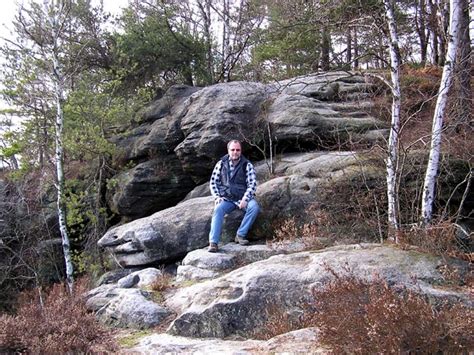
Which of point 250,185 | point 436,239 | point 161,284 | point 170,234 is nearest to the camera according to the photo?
point 436,239

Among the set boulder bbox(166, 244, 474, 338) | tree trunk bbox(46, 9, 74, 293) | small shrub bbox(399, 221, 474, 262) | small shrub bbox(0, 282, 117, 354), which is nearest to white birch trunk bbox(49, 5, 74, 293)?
tree trunk bbox(46, 9, 74, 293)

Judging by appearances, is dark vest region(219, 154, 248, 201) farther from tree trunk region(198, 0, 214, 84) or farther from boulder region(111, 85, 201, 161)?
tree trunk region(198, 0, 214, 84)

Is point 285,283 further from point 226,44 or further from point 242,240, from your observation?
point 226,44

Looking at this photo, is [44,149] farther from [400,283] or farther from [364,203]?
[400,283]

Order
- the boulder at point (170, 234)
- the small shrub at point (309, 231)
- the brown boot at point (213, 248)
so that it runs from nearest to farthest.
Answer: the small shrub at point (309, 231)
the brown boot at point (213, 248)
the boulder at point (170, 234)

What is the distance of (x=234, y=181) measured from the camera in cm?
912

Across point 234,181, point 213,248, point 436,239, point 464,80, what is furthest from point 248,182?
point 464,80

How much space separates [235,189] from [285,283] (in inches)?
139

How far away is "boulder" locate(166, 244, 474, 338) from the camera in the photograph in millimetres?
5426

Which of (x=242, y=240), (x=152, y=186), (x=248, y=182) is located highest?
(x=248, y=182)

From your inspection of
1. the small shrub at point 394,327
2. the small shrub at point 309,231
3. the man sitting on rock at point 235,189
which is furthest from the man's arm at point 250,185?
the small shrub at point 394,327

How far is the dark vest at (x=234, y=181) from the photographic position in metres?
9.09

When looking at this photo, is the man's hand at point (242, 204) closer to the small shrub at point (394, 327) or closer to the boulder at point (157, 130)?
the small shrub at point (394, 327)

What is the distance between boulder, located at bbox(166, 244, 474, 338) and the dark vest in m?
2.89
